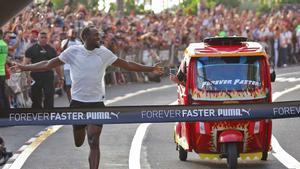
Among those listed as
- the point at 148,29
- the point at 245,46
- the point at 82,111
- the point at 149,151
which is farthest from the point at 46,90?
the point at 148,29

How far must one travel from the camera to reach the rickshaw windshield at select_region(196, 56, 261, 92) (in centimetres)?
1365

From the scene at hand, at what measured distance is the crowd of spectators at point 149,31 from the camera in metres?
23.4

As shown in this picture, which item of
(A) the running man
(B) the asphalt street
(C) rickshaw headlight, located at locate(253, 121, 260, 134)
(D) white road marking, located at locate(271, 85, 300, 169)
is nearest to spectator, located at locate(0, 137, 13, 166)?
(B) the asphalt street

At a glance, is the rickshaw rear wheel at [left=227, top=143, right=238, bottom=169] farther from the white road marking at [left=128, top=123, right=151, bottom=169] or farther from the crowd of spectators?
the crowd of spectators

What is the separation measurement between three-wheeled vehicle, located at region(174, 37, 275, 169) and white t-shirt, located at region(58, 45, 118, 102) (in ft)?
5.84

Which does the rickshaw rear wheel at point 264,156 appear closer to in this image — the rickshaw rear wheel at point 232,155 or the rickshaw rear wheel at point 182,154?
the rickshaw rear wheel at point 232,155

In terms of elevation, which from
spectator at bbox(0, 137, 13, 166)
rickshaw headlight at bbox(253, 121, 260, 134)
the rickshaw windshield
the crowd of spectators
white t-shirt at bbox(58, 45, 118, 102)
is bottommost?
the crowd of spectators

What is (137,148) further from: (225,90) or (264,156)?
(225,90)

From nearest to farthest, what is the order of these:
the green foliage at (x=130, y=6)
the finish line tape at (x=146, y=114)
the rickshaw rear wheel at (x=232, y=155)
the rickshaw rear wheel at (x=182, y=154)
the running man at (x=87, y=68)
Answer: the finish line tape at (x=146, y=114), the running man at (x=87, y=68), the rickshaw rear wheel at (x=232, y=155), the rickshaw rear wheel at (x=182, y=154), the green foliage at (x=130, y=6)

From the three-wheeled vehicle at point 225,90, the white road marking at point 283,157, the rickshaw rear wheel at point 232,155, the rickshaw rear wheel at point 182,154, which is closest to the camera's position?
the rickshaw rear wheel at point 232,155

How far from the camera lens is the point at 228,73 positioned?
13750 millimetres

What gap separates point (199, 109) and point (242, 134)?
6.68 feet

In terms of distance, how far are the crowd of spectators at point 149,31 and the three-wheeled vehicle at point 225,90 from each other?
7940 mm

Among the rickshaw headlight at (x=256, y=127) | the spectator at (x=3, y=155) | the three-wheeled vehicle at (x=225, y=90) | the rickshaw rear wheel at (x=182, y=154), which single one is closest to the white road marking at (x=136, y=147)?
the rickshaw rear wheel at (x=182, y=154)
